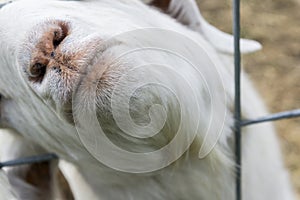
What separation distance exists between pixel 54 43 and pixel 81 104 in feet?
0.31

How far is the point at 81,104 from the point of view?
1.19m

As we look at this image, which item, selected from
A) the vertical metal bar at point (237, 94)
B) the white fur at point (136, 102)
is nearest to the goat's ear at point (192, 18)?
the white fur at point (136, 102)

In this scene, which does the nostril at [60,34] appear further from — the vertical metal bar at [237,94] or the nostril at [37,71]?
the vertical metal bar at [237,94]

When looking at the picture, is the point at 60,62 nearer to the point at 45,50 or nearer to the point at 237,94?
the point at 45,50

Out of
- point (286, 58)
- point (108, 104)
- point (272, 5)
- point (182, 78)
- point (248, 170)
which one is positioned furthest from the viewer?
point (272, 5)

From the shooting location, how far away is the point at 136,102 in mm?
1199

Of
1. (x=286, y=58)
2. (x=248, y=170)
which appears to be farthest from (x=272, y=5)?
(x=248, y=170)

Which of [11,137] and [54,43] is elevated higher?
[54,43]

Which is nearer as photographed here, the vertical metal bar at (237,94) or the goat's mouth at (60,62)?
the goat's mouth at (60,62)

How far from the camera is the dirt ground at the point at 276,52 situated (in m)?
2.94

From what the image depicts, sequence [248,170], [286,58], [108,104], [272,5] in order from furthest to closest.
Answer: [272,5] → [286,58] → [248,170] → [108,104]

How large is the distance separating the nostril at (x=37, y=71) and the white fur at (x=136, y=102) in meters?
0.01

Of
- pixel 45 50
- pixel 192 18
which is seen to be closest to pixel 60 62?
pixel 45 50

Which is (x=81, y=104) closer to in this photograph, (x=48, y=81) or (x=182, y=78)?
(x=48, y=81)
